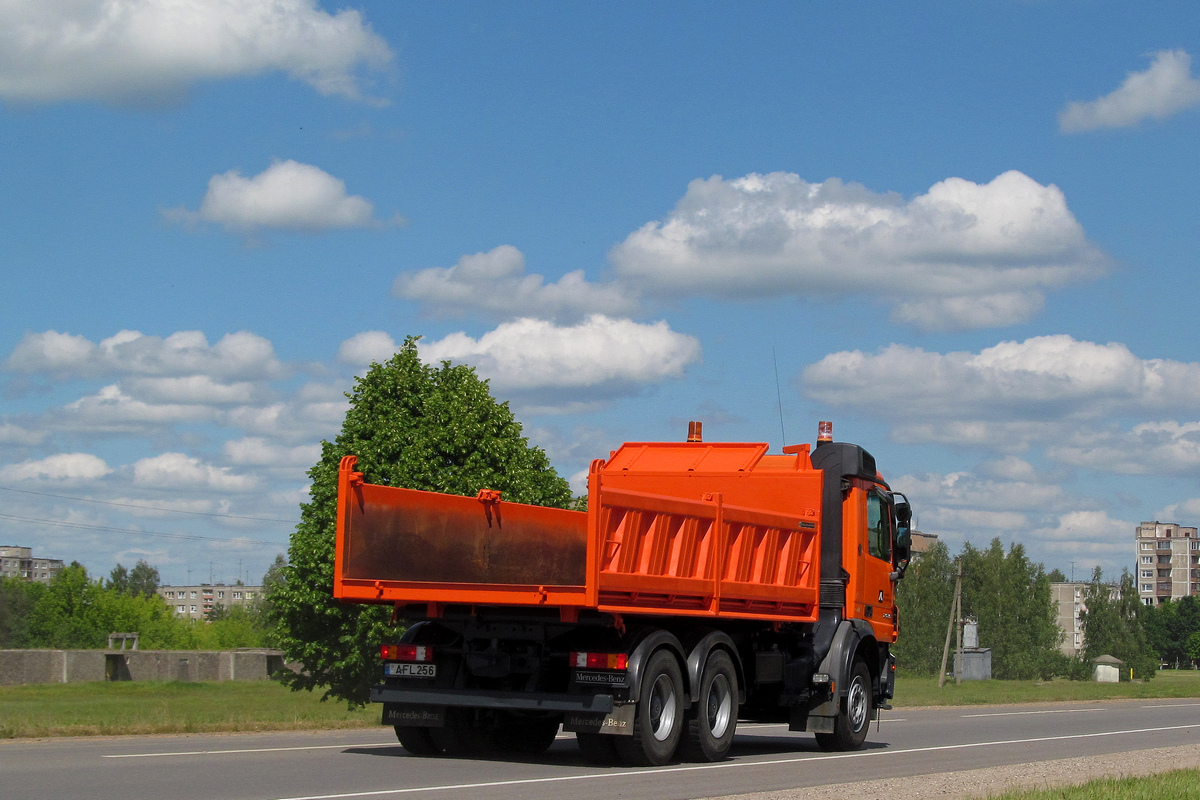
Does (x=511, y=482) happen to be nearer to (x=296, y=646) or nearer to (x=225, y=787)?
(x=296, y=646)

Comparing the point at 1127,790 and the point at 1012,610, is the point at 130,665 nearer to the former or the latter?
the point at 1012,610

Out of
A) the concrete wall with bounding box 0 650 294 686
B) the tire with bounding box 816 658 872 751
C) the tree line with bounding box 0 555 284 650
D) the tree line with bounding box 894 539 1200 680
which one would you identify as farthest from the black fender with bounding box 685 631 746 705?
the tree line with bounding box 0 555 284 650

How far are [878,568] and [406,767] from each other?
6.99 metres

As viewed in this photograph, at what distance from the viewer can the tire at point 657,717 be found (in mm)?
12180

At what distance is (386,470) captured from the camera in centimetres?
3369

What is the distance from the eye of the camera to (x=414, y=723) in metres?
12.9

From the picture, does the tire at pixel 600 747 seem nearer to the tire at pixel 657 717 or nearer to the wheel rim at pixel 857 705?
the tire at pixel 657 717

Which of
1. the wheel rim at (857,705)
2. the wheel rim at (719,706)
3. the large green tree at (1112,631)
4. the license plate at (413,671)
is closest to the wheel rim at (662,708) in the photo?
the wheel rim at (719,706)

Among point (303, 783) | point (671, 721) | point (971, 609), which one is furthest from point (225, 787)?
point (971, 609)

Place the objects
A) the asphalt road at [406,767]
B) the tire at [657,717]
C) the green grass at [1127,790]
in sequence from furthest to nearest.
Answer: the tire at [657,717], the green grass at [1127,790], the asphalt road at [406,767]

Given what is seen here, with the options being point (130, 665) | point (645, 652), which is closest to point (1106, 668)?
point (130, 665)

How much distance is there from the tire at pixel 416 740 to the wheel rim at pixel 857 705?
194 inches

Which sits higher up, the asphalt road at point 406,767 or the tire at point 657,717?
the tire at point 657,717

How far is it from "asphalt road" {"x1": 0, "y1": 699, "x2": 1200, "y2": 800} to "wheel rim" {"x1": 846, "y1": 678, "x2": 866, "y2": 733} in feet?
1.19
